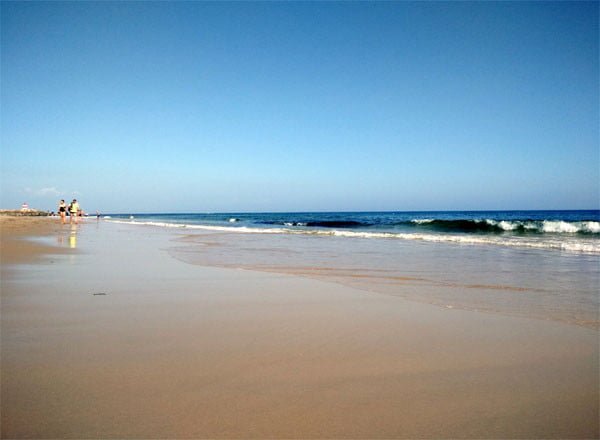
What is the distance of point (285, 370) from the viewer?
2.55 metres

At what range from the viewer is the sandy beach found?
1.93 m

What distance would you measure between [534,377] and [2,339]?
377cm

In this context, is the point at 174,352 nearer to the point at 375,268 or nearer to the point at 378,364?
the point at 378,364

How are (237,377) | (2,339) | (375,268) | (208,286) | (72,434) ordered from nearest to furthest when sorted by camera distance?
(72,434) → (237,377) → (2,339) → (208,286) → (375,268)

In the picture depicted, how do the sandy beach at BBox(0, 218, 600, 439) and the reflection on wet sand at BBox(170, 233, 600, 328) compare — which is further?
the reflection on wet sand at BBox(170, 233, 600, 328)

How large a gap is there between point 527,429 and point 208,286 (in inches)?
166

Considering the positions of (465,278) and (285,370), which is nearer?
(285,370)

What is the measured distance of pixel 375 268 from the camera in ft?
25.0

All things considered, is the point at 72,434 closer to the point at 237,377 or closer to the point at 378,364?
the point at 237,377

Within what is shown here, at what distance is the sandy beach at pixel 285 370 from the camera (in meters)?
1.93

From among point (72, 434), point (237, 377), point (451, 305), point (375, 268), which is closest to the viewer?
point (72, 434)

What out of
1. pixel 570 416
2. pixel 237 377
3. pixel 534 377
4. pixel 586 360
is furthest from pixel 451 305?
pixel 237 377

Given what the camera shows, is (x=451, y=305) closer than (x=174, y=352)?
No

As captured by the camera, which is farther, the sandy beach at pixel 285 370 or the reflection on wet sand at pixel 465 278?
the reflection on wet sand at pixel 465 278
